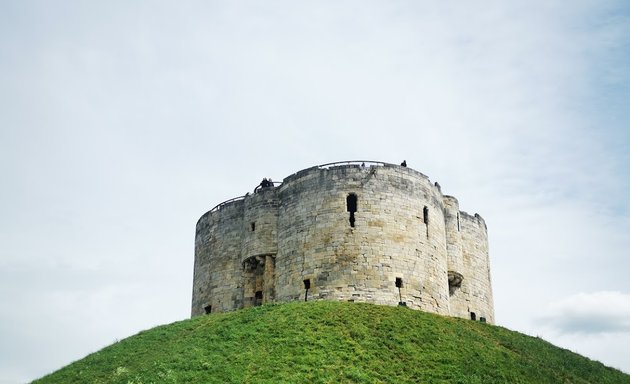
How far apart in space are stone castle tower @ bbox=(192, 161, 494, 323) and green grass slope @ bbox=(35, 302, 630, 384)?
7.52ft

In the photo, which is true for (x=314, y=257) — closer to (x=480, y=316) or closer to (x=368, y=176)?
(x=368, y=176)

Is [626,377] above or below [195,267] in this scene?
below

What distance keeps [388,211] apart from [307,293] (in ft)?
19.1

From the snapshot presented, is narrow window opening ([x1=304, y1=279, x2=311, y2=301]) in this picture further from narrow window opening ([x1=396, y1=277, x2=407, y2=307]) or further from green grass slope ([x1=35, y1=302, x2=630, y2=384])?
narrow window opening ([x1=396, y1=277, x2=407, y2=307])

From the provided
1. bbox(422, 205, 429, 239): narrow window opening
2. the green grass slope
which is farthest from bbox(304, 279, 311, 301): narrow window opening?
bbox(422, 205, 429, 239): narrow window opening

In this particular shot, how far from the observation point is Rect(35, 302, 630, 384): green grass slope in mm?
27891

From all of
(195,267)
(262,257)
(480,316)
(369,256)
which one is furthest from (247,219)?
(480,316)

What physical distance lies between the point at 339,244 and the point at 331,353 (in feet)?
28.7

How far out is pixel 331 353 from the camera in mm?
29172

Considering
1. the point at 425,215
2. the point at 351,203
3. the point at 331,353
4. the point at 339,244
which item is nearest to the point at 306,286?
the point at 339,244

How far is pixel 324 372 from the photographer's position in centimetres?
2744

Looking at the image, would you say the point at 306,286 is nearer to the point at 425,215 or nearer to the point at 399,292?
the point at 399,292

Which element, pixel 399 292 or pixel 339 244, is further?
pixel 339 244

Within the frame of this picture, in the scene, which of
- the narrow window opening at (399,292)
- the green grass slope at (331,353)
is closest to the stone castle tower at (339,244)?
the narrow window opening at (399,292)
